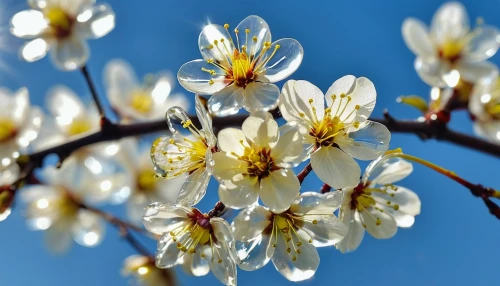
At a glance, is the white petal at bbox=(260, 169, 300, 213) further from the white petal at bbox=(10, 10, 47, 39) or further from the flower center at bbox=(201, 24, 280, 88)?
the white petal at bbox=(10, 10, 47, 39)

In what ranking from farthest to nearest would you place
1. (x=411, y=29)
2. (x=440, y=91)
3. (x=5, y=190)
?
(x=411, y=29) → (x=440, y=91) → (x=5, y=190)

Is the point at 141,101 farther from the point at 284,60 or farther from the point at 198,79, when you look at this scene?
the point at 284,60

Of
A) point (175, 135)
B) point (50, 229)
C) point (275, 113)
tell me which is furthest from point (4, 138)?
point (275, 113)

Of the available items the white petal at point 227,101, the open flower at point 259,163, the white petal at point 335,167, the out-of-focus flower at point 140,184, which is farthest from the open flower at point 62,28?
the white petal at point 335,167

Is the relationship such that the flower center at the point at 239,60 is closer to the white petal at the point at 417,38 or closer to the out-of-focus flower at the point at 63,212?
the white petal at the point at 417,38

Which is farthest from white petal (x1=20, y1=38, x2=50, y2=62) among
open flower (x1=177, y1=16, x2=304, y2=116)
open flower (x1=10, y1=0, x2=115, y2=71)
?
open flower (x1=177, y1=16, x2=304, y2=116)

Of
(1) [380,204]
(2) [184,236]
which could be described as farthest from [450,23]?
(2) [184,236]

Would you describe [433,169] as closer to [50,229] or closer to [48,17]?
[48,17]
